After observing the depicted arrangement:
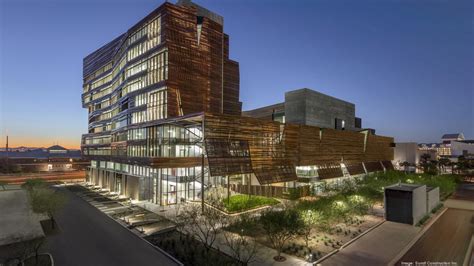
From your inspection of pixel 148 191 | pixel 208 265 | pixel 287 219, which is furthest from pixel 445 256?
pixel 148 191

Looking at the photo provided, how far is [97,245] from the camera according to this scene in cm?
2167

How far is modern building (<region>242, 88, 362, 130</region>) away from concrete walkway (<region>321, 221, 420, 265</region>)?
4003cm

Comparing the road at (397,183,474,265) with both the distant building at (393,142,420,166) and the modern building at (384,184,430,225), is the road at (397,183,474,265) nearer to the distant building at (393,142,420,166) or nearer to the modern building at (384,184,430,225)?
the modern building at (384,184,430,225)

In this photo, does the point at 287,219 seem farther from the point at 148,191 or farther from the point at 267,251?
the point at 148,191

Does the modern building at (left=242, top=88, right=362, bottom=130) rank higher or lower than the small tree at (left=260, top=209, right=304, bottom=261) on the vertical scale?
higher

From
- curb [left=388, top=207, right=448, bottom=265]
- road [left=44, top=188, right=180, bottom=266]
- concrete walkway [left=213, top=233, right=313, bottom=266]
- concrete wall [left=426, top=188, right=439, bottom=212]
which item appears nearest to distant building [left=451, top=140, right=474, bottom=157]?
concrete wall [left=426, top=188, right=439, bottom=212]

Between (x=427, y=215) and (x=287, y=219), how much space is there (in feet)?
80.4

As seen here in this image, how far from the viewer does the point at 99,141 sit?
72688 mm

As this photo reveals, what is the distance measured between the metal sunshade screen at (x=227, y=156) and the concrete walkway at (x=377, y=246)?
17187 millimetres

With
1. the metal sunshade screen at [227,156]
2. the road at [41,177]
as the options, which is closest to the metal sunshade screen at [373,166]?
the metal sunshade screen at [227,156]

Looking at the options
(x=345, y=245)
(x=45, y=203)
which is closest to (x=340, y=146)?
(x=345, y=245)

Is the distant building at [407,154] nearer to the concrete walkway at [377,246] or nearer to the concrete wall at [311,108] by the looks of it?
the concrete wall at [311,108]

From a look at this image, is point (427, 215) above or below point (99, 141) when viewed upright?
below

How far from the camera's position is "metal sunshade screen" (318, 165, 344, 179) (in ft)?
162
